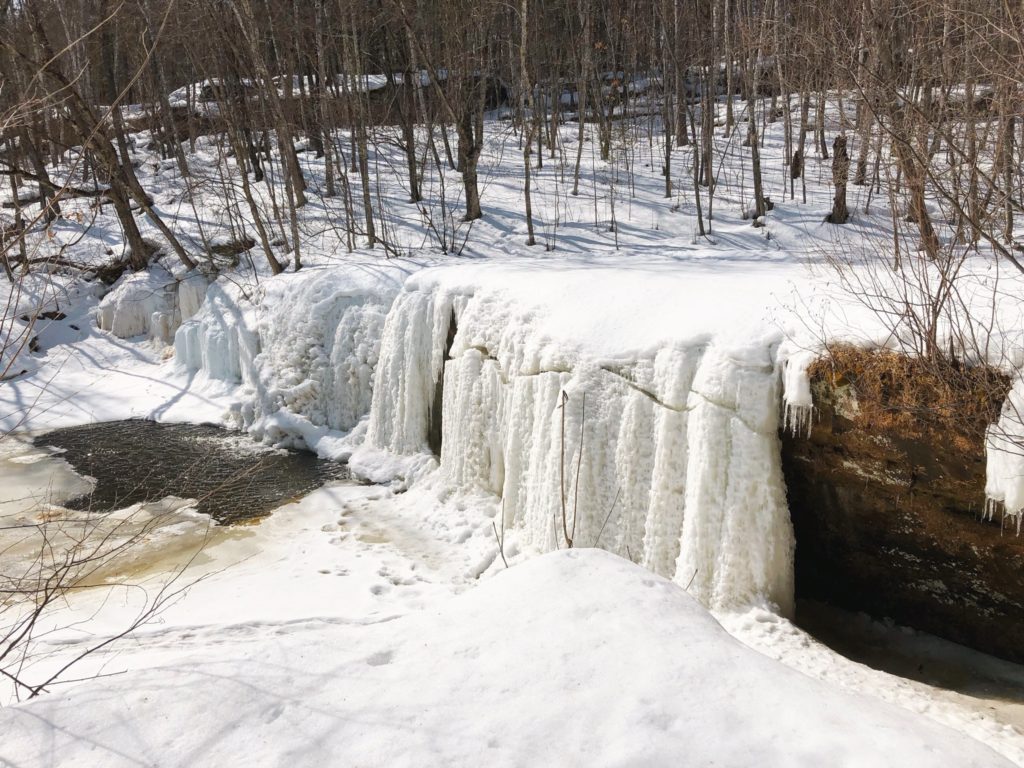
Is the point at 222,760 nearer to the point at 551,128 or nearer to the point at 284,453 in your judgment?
the point at 284,453

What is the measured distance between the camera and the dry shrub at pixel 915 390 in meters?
4.50

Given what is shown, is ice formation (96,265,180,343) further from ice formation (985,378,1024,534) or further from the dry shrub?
ice formation (985,378,1024,534)

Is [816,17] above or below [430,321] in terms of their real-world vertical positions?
above

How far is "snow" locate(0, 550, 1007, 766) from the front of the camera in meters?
2.22

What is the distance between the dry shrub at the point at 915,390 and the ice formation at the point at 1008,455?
0.07m

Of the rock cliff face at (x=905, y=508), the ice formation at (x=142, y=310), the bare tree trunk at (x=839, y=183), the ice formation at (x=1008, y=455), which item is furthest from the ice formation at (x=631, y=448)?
the ice formation at (x=142, y=310)

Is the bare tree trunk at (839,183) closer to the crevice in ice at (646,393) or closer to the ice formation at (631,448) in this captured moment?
the ice formation at (631,448)

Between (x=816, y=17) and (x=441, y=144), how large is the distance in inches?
386

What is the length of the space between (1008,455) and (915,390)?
0.68 metres

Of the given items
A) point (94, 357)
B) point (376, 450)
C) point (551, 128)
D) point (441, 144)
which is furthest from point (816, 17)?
point (94, 357)

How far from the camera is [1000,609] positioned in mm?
5207

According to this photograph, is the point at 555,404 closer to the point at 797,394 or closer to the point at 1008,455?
the point at 797,394

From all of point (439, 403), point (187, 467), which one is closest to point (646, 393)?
point (439, 403)

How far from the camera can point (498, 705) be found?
243 cm
